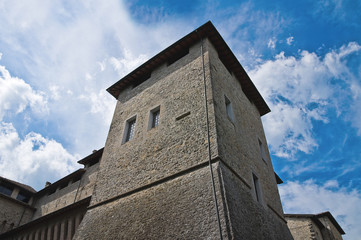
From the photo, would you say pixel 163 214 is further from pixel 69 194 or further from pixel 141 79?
pixel 69 194

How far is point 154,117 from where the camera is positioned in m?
9.96

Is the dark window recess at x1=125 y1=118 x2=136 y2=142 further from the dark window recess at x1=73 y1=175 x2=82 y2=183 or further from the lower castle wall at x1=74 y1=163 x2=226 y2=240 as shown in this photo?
the dark window recess at x1=73 y1=175 x2=82 y2=183

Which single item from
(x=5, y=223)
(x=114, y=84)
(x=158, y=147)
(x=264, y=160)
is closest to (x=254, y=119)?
(x=264, y=160)

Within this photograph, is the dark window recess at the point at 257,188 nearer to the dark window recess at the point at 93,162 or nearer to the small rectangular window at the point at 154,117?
the small rectangular window at the point at 154,117

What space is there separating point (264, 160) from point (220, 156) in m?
5.02

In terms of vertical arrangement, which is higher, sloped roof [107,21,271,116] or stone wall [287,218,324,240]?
sloped roof [107,21,271,116]

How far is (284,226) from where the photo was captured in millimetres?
9445

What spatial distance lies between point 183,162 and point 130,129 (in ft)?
13.4

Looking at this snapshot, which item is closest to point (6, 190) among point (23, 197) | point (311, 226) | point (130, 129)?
point (23, 197)

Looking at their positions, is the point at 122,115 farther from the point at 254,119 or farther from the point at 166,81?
the point at 254,119

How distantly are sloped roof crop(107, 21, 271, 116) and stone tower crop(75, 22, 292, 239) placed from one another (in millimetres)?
46

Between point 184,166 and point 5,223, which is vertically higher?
point 5,223

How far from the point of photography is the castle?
6.17 metres

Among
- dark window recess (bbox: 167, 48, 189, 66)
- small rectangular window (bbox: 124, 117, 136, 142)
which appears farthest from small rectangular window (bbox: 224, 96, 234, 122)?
small rectangular window (bbox: 124, 117, 136, 142)
